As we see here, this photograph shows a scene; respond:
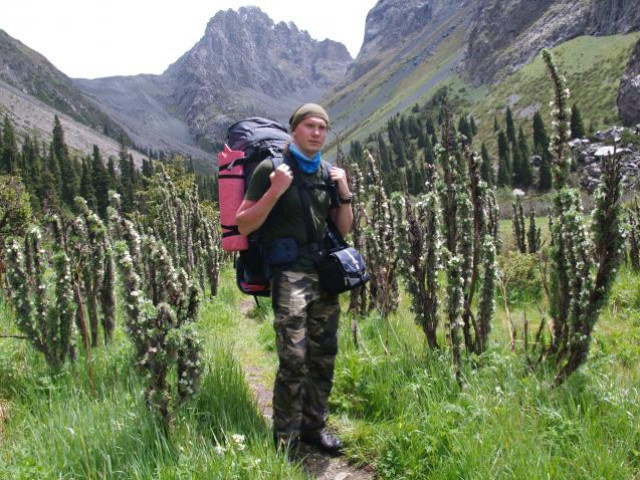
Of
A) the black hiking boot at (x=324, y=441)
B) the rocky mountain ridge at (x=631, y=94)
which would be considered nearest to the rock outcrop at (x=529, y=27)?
the rocky mountain ridge at (x=631, y=94)

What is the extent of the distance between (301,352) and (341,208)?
4.78ft

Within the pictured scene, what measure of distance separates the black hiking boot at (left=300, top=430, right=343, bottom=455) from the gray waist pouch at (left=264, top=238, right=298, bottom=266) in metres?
1.67

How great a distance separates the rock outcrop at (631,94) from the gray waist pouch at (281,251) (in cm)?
9451

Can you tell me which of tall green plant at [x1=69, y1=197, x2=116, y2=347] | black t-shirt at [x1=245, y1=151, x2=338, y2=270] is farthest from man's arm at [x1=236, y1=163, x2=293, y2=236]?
tall green plant at [x1=69, y1=197, x2=116, y2=347]

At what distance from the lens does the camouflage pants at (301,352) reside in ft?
13.1

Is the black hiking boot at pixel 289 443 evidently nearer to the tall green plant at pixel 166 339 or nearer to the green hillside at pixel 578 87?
the tall green plant at pixel 166 339

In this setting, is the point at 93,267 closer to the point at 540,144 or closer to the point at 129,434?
the point at 129,434

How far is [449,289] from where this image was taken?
182 inches

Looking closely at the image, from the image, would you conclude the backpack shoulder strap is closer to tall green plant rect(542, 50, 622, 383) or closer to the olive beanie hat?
the olive beanie hat

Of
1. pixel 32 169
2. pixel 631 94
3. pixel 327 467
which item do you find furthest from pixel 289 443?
pixel 32 169

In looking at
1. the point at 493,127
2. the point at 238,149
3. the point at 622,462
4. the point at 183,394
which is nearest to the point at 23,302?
the point at 183,394

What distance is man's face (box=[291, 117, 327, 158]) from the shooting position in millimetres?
4148

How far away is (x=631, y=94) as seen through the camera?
79.6m

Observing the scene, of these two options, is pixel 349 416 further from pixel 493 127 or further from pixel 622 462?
pixel 493 127
